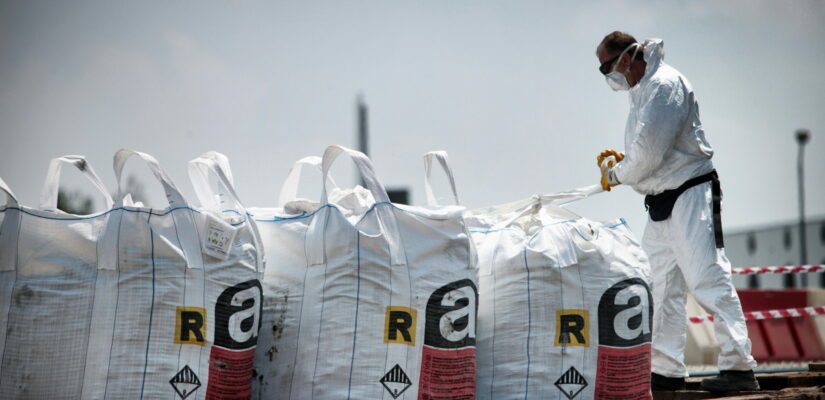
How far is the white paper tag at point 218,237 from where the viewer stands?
298 centimetres

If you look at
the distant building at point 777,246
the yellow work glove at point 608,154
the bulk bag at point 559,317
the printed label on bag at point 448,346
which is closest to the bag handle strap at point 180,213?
the printed label on bag at point 448,346

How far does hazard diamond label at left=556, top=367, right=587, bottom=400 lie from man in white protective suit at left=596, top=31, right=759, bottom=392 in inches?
37.2

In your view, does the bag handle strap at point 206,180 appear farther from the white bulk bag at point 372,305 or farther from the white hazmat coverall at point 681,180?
the white hazmat coverall at point 681,180

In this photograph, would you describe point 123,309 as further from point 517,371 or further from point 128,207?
point 517,371

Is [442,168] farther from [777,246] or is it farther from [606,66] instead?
[777,246]

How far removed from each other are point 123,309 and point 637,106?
266 centimetres

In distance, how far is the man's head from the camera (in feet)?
14.2

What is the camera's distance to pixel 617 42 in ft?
14.3

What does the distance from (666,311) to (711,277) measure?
41 cm

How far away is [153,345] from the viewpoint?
282cm

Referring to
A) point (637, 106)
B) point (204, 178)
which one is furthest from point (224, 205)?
point (637, 106)

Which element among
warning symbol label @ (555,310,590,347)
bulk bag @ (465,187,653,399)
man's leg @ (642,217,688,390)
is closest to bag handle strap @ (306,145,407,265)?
bulk bag @ (465,187,653,399)

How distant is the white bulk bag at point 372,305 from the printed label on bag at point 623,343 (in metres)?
0.61

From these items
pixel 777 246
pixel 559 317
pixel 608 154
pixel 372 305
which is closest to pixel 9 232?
pixel 372 305
